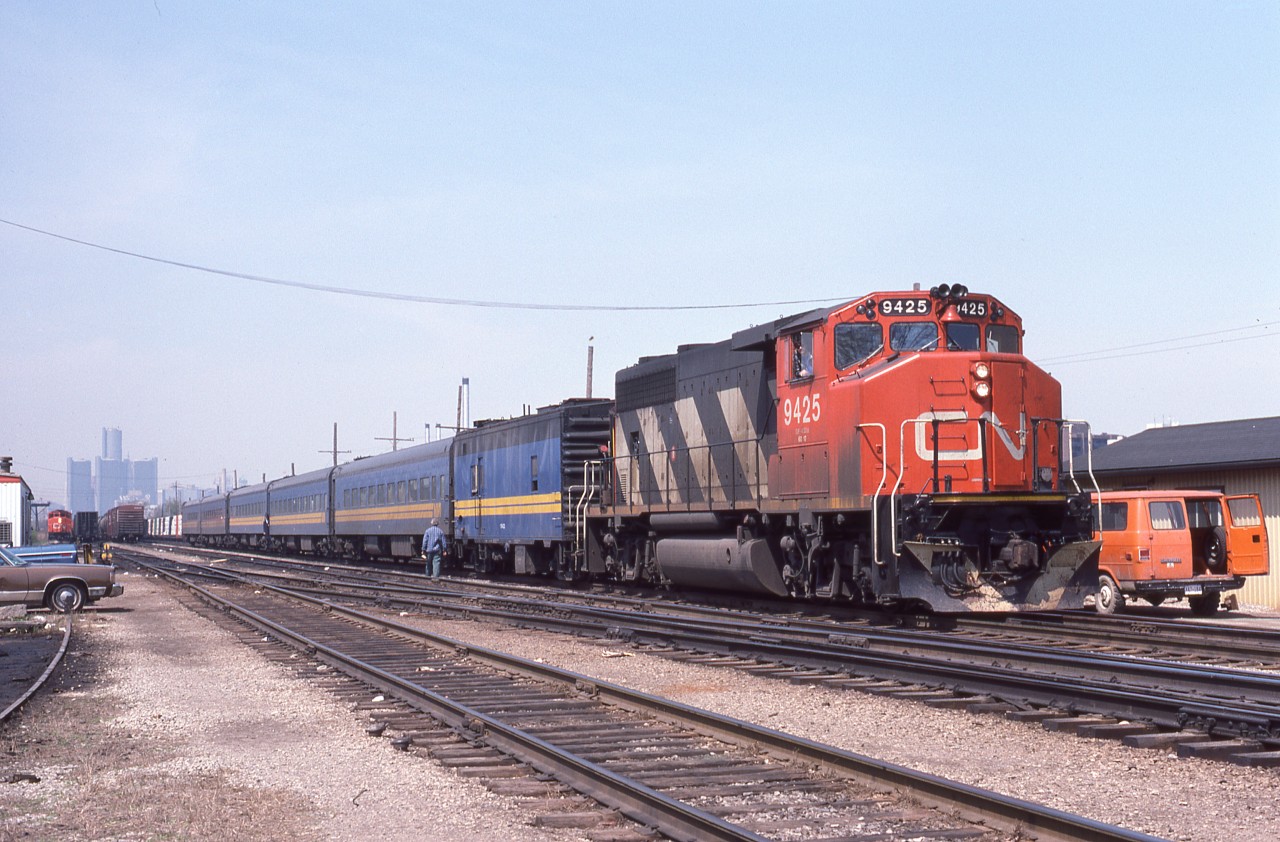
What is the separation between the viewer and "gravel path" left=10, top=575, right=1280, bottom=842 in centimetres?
610

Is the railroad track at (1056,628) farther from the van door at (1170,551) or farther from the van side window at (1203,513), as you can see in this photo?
the van side window at (1203,513)

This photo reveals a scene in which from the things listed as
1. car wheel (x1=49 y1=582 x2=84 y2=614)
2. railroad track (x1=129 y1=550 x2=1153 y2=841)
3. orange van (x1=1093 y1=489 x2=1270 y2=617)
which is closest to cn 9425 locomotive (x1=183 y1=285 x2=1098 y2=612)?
orange van (x1=1093 y1=489 x2=1270 y2=617)

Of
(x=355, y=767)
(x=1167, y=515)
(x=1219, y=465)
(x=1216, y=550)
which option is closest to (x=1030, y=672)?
(x=355, y=767)

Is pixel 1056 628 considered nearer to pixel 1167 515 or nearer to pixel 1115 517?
pixel 1115 517

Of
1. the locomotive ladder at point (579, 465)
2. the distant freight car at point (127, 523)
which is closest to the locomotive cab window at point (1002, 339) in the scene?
the locomotive ladder at point (579, 465)

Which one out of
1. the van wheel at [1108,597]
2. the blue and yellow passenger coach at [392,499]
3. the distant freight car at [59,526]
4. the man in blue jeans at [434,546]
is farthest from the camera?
the distant freight car at [59,526]

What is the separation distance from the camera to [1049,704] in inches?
343

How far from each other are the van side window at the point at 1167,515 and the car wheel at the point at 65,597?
54.7ft

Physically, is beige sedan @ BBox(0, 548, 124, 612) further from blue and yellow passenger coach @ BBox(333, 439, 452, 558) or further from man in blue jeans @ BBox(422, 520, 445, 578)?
blue and yellow passenger coach @ BBox(333, 439, 452, 558)

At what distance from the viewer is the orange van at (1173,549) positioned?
1736 cm

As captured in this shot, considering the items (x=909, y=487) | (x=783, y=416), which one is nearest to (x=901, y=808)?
(x=909, y=487)

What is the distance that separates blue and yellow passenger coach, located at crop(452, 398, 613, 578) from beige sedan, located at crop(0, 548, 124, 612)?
777cm

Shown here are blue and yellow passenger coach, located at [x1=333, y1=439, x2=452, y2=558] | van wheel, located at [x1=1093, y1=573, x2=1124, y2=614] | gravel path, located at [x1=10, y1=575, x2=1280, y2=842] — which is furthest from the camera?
blue and yellow passenger coach, located at [x1=333, y1=439, x2=452, y2=558]

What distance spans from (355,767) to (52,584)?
15023mm
